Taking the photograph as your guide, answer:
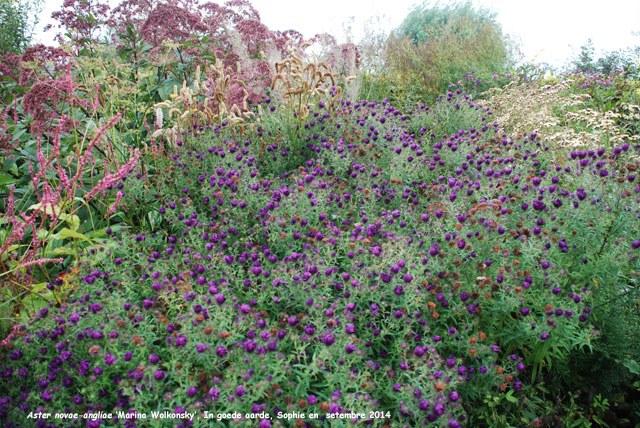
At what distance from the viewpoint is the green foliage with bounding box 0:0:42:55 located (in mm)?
7171

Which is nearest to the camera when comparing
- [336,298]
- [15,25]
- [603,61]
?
[336,298]

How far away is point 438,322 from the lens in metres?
2.24

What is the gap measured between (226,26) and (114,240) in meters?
3.77

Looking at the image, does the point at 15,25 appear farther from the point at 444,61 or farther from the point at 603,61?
the point at 603,61

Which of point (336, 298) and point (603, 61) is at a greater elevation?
point (603, 61)

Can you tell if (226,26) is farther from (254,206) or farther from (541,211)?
(541,211)

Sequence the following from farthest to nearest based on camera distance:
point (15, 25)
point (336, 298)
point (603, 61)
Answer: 1. point (603, 61)
2. point (15, 25)
3. point (336, 298)

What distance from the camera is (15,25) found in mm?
7559

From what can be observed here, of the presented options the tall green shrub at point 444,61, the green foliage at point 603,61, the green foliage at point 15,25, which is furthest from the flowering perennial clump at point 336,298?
the green foliage at point 603,61

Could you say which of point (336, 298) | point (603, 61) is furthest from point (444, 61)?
point (336, 298)

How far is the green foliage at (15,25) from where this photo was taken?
7.17 meters

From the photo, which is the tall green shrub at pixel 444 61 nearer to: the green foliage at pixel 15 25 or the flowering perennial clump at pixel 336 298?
the flowering perennial clump at pixel 336 298

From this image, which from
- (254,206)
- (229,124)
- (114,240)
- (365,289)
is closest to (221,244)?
(254,206)

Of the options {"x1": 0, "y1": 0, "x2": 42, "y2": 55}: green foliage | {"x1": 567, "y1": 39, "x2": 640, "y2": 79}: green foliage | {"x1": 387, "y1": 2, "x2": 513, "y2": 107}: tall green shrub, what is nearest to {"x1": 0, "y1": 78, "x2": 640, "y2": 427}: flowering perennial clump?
{"x1": 387, "y1": 2, "x2": 513, "y2": 107}: tall green shrub
